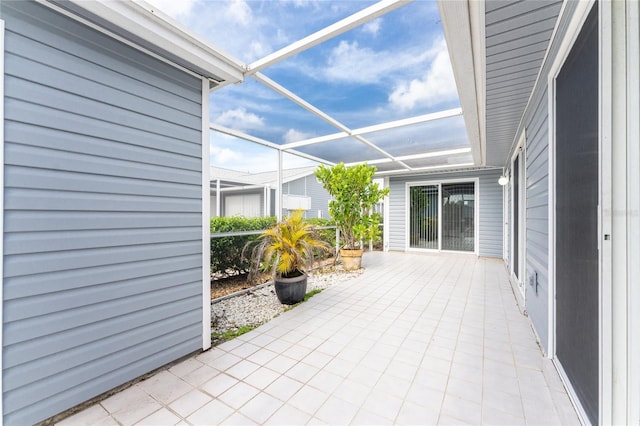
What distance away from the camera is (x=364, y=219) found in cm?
597

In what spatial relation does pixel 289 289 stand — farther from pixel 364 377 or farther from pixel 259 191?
pixel 259 191

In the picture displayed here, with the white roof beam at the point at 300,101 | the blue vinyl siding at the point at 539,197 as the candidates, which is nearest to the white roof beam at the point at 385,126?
the white roof beam at the point at 300,101

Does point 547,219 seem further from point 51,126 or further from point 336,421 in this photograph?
point 51,126

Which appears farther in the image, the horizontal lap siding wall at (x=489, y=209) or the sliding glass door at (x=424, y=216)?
the sliding glass door at (x=424, y=216)

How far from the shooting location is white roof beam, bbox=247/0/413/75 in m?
1.82

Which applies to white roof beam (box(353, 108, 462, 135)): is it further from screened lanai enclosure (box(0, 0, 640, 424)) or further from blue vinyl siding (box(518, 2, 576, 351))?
blue vinyl siding (box(518, 2, 576, 351))

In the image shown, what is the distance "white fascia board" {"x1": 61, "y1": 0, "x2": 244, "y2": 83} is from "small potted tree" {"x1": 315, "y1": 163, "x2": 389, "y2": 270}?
3.52 metres

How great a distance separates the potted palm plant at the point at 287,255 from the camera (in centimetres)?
340

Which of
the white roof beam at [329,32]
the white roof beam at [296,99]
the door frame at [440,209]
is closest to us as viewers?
the white roof beam at [329,32]

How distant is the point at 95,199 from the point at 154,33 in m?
1.23

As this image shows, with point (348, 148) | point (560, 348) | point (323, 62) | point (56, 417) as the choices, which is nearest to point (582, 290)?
point (560, 348)

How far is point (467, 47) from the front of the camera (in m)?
2.00

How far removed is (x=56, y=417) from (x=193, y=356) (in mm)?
857

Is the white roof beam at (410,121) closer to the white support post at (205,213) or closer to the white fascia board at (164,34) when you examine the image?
the white fascia board at (164,34)
